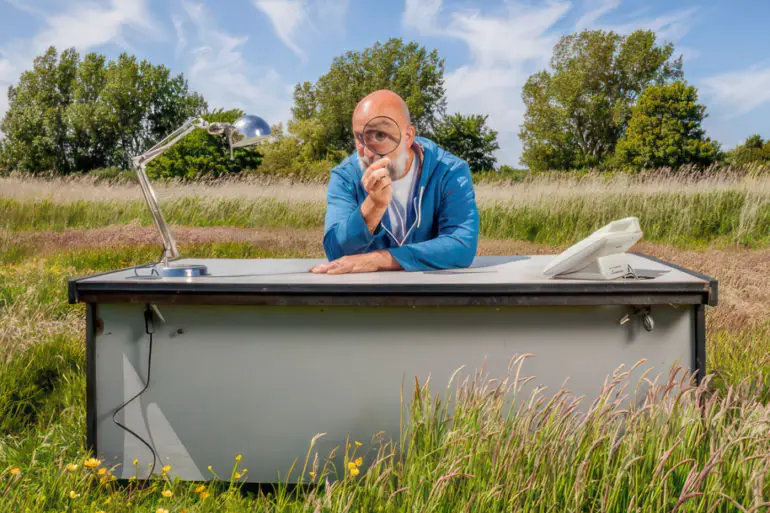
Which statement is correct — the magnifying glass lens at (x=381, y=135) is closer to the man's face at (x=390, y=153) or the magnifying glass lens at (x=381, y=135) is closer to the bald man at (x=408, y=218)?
the man's face at (x=390, y=153)

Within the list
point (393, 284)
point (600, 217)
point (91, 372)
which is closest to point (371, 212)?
point (393, 284)

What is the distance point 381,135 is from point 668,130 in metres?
27.0

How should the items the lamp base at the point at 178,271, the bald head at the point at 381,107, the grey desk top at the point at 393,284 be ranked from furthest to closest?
the bald head at the point at 381,107
the lamp base at the point at 178,271
the grey desk top at the point at 393,284

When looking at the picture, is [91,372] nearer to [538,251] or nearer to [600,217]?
[538,251]

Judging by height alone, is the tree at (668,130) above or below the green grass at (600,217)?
above

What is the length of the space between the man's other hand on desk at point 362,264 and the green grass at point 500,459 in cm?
61

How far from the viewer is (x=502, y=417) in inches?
77.9

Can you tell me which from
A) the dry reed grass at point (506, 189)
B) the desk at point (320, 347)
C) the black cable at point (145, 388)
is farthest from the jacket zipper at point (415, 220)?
the dry reed grass at point (506, 189)

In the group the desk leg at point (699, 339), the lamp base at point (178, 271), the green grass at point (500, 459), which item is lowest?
the green grass at point (500, 459)

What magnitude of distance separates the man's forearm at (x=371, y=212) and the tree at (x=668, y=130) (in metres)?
25.9

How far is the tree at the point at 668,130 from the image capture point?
25938 millimetres

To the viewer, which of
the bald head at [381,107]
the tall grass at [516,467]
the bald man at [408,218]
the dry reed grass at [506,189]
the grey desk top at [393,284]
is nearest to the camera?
the tall grass at [516,467]

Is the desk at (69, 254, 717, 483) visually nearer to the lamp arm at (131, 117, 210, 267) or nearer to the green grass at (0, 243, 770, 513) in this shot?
the green grass at (0, 243, 770, 513)

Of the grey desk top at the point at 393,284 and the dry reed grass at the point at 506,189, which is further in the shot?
the dry reed grass at the point at 506,189
